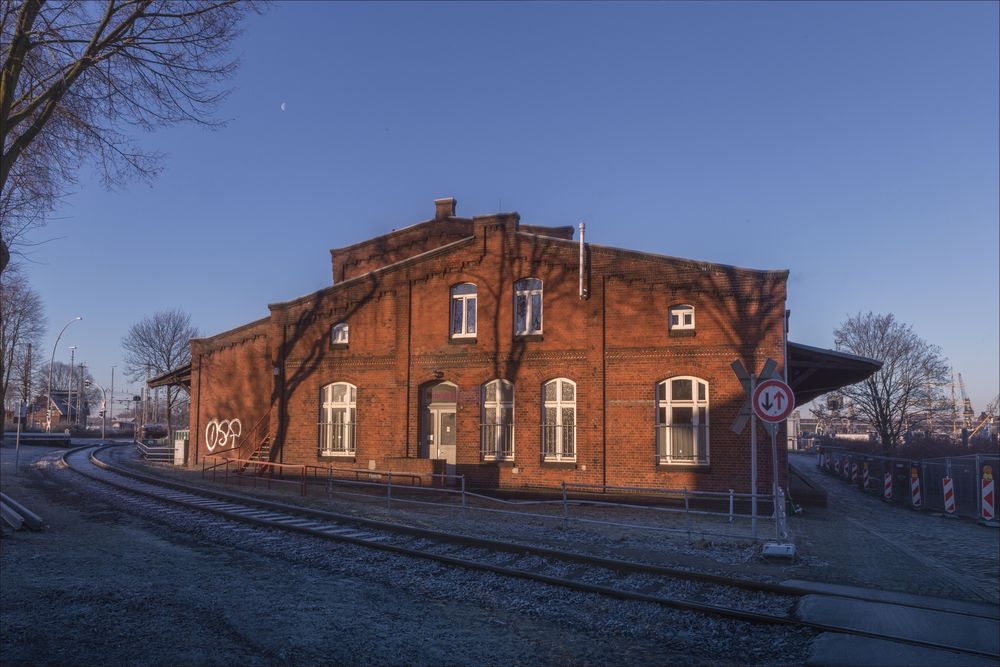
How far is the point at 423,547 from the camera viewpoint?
12.5 metres

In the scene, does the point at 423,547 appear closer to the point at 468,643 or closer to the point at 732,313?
the point at 468,643

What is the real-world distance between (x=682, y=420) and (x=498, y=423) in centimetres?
556

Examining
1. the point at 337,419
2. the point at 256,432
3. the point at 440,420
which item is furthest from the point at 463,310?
the point at 256,432

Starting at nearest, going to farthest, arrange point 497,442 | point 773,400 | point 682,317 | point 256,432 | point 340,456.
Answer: point 773,400 → point 682,317 → point 497,442 → point 340,456 → point 256,432

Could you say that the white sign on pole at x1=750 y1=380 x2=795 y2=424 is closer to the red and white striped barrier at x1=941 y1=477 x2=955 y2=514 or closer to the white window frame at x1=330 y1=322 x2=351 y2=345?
the red and white striped barrier at x1=941 y1=477 x2=955 y2=514

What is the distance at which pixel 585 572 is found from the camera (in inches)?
417

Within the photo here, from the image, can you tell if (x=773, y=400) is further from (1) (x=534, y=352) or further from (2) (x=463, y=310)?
(2) (x=463, y=310)

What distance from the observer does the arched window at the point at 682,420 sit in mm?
20641

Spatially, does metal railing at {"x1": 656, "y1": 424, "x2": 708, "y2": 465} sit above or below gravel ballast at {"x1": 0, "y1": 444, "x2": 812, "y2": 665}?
above

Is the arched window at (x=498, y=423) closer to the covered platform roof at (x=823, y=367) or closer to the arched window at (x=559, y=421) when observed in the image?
the arched window at (x=559, y=421)

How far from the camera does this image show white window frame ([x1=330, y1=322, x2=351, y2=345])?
26.0 m

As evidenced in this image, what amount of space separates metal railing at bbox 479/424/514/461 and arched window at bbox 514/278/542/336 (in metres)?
2.96

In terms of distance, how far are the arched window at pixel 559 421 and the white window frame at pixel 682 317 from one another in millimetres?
3388

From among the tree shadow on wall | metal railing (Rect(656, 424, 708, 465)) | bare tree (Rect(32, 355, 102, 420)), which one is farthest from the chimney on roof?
bare tree (Rect(32, 355, 102, 420))
